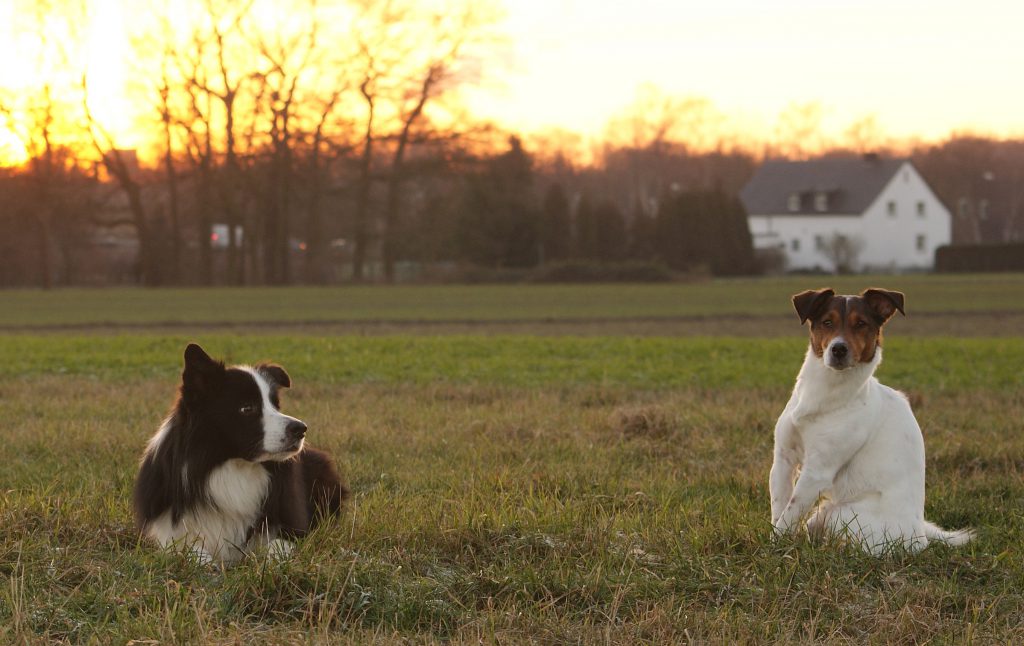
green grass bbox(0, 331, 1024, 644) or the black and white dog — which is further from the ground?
the black and white dog

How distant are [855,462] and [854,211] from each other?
9400 cm

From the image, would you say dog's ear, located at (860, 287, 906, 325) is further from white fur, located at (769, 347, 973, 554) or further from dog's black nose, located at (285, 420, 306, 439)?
dog's black nose, located at (285, 420, 306, 439)

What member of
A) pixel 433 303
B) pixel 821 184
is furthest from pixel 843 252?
pixel 433 303

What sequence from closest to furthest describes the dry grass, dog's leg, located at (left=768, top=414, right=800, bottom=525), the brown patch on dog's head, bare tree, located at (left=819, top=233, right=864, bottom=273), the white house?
1. the dry grass
2. the brown patch on dog's head
3. dog's leg, located at (left=768, top=414, right=800, bottom=525)
4. bare tree, located at (left=819, top=233, right=864, bottom=273)
5. the white house

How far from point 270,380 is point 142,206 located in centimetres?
6540

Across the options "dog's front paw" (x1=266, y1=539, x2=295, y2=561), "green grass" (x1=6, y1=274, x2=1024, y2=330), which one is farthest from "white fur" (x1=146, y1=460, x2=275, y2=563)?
"green grass" (x1=6, y1=274, x2=1024, y2=330)

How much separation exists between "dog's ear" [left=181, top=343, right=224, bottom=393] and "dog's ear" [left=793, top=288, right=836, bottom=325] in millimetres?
3330

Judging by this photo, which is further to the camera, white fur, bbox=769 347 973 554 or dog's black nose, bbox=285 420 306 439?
white fur, bbox=769 347 973 554

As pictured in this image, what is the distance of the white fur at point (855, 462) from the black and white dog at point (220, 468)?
2.88m

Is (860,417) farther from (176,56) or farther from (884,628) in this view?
(176,56)

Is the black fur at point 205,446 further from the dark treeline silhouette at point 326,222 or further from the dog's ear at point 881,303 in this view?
the dark treeline silhouette at point 326,222

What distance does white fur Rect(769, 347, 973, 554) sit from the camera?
6.14 meters

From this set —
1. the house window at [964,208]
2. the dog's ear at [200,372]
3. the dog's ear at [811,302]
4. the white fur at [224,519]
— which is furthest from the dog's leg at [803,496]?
the house window at [964,208]

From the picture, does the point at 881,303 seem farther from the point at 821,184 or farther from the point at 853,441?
the point at 821,184
